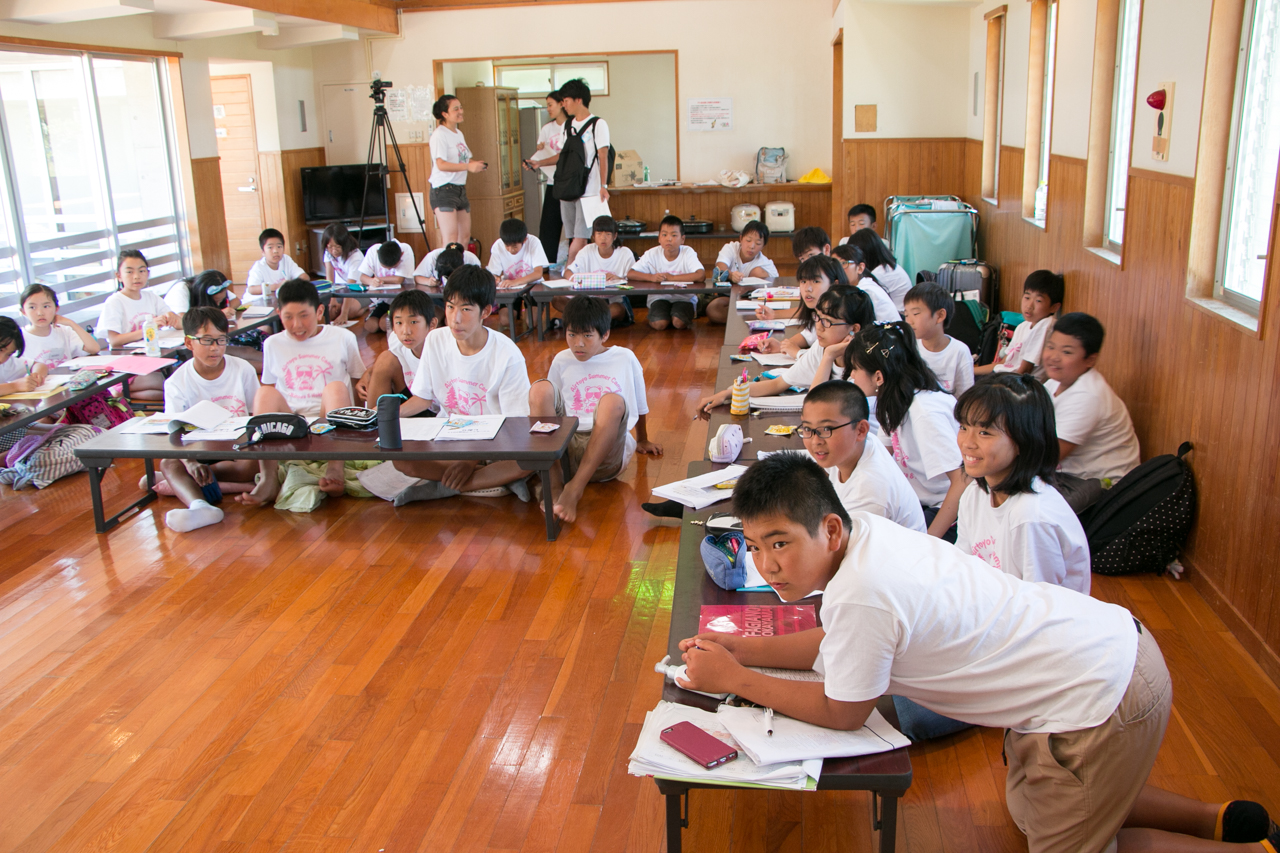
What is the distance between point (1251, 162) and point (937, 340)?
148 cm

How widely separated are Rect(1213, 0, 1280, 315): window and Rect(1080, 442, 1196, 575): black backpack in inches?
24.5

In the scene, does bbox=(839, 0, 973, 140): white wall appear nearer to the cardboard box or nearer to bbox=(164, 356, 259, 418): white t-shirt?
the cardboard box

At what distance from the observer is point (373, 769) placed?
2.71m

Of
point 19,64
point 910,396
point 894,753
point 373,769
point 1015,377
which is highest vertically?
point 19,64

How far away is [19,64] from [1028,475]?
8326 mm

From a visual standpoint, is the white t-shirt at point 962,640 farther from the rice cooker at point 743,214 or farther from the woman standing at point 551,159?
the rice cooker at point 743,214

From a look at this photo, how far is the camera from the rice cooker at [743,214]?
10578mm

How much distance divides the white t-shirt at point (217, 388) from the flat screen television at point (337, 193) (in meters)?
6.38

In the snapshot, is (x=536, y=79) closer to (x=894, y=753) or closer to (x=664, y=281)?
(x=664, y=281)

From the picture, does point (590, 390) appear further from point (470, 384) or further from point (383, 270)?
point (383, 270)

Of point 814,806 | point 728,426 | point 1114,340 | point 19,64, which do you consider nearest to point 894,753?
point 814,806

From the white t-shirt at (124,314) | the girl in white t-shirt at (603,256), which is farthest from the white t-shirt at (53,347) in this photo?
the girl in white t-shirt at (603,256)

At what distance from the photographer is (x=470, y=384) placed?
4578mm

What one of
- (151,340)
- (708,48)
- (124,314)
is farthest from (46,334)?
(708,48)
